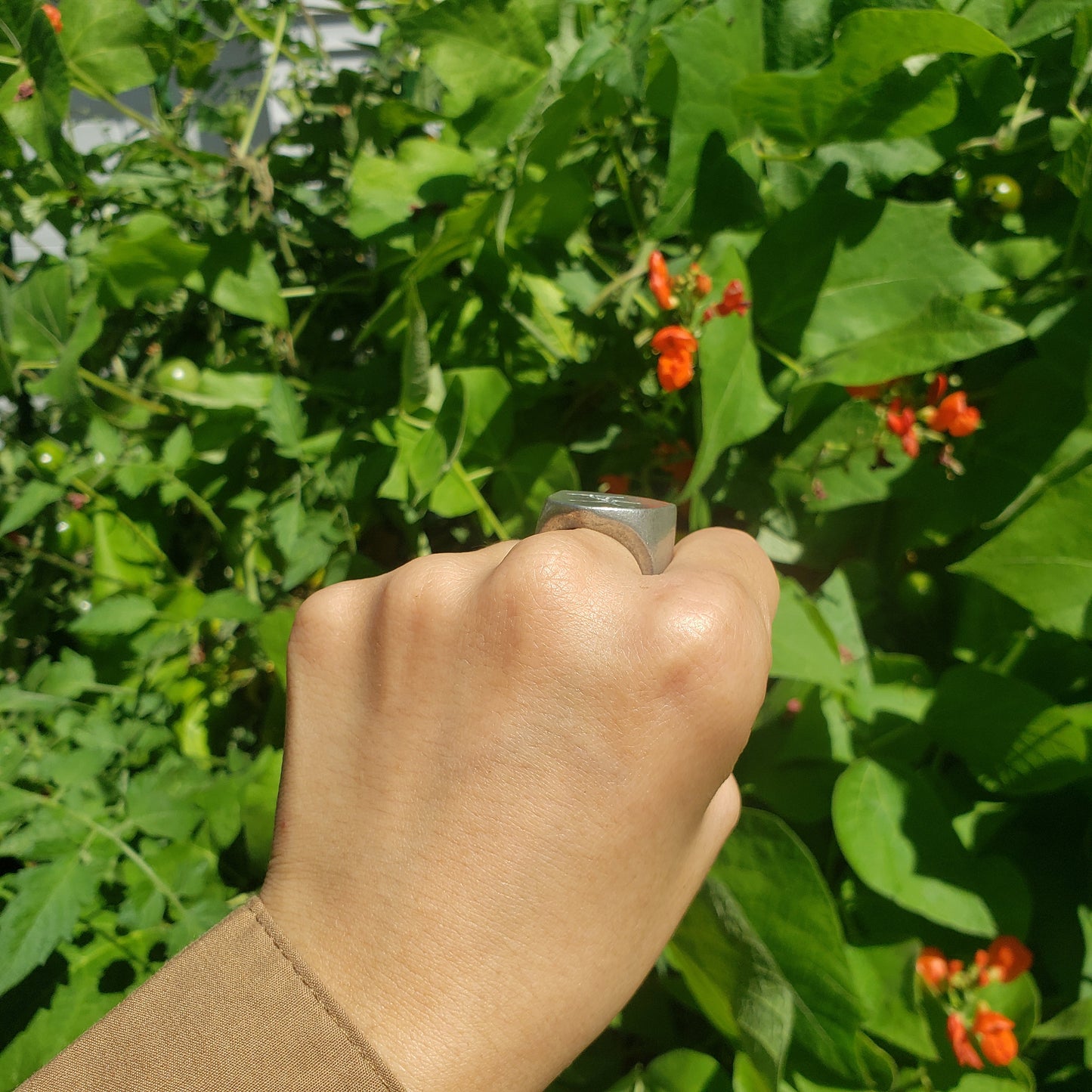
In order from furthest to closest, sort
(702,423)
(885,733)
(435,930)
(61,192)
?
(61,192) → (885,733) → (702,423) → (435,930)

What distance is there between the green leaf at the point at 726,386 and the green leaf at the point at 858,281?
5 centimetres

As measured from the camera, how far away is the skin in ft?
1.31

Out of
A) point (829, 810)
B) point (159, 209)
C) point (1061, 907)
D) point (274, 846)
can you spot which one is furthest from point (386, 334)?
point (1061, 907)

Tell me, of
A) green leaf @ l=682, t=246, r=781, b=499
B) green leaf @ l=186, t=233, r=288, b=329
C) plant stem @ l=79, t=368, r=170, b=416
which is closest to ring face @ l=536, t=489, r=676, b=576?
green leaf @ l=682, t=246, r=781, b=499

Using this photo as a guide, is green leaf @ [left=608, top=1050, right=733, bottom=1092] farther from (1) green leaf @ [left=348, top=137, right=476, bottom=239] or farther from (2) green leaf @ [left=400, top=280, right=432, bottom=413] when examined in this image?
(1) green leaf @ [left=348, top=137, right=476, bottom=239]

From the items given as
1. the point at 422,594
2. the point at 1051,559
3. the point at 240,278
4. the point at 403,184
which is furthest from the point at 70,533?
the point at 1051,559

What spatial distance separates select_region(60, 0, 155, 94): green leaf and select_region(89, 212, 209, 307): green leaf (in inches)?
5.8

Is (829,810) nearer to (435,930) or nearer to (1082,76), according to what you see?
(435,930)

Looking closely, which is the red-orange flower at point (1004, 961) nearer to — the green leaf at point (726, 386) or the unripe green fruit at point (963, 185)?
the green leaf at point (726, 386)

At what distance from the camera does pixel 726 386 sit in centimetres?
71

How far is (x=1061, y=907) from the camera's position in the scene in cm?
79

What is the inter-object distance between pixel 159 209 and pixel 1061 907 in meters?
1.26

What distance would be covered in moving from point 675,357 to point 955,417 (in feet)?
0.96

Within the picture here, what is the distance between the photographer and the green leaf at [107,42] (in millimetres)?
828
